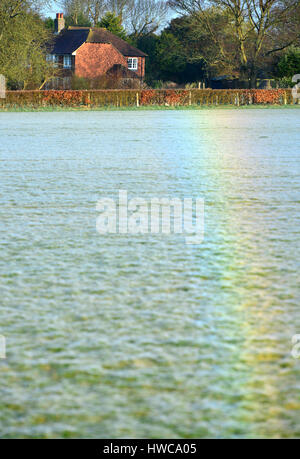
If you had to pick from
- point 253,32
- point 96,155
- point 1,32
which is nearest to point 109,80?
point 253,32

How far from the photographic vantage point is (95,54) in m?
69.9

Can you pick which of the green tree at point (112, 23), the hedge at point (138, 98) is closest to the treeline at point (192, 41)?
the green tree at point (112, 23)

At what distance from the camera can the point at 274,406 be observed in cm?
143

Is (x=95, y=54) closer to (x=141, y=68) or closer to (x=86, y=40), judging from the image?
(x=86, y=40)

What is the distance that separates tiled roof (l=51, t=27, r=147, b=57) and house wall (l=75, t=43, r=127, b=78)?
1.92 feet

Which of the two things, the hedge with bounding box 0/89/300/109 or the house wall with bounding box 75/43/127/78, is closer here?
the hedge with bounding box 0/89/300/109

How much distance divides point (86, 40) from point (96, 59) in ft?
8.71

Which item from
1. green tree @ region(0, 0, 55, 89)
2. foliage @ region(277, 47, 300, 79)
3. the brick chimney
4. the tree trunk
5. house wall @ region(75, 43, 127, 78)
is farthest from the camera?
the brick chimney

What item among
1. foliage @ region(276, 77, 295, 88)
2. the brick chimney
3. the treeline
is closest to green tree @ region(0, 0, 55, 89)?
the treeline

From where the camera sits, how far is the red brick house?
6862 centimetres

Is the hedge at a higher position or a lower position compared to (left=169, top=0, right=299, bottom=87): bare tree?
lower

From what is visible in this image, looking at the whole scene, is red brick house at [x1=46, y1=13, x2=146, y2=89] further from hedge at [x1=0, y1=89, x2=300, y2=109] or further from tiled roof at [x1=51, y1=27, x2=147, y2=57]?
hedge at [x1=0, y1=89, x2=300, y2=109]

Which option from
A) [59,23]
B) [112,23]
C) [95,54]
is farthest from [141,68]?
[59,23]
